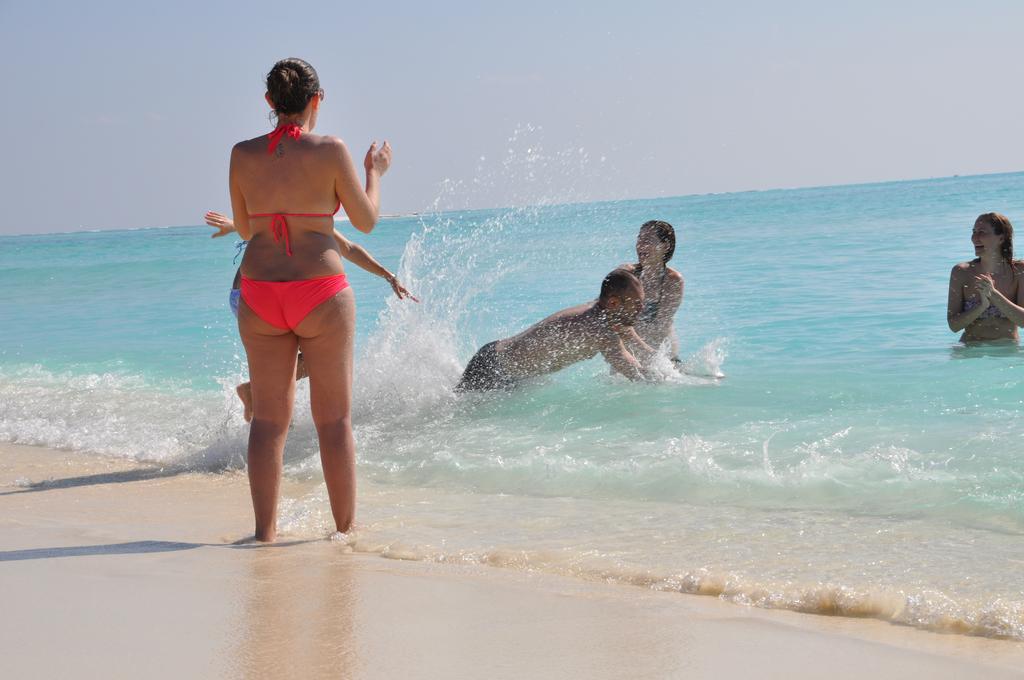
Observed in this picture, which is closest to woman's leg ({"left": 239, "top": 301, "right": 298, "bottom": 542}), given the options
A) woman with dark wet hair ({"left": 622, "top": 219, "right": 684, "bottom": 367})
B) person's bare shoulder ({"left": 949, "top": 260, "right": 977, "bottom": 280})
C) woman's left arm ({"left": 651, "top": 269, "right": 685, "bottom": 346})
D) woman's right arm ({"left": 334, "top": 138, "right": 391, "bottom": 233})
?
woman's right arm ({"left": 334, "top": 138, "right": 391, "bottom": 233})

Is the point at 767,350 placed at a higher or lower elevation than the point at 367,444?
higher

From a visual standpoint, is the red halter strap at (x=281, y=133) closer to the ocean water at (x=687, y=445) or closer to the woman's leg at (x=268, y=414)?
the woman's leg at (x=268, y=414)

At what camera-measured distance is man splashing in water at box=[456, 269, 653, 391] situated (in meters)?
6.79

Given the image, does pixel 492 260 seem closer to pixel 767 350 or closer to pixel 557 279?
pixel 557 279

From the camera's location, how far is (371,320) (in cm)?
1409

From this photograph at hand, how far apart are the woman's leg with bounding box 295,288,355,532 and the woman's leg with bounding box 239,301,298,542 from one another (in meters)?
0.09

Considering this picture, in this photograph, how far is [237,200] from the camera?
373 cm

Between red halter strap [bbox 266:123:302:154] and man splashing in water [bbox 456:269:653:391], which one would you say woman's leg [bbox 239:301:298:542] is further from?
man splashing in water [bbox 456:269:653:391]

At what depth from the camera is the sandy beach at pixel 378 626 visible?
2.39 meters

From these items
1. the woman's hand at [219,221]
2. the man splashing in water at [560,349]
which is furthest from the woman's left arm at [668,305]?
the woman's hand at [219,221]

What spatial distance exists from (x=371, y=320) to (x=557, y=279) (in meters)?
4.00

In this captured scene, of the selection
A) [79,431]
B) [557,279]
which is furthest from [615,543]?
[557,279]

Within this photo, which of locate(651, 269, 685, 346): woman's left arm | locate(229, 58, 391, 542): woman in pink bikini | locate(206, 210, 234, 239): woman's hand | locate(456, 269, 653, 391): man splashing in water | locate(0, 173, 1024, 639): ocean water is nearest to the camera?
locate(0, 173, 1024, 639): ocean water

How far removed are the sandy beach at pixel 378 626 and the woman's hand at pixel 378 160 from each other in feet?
4.79
